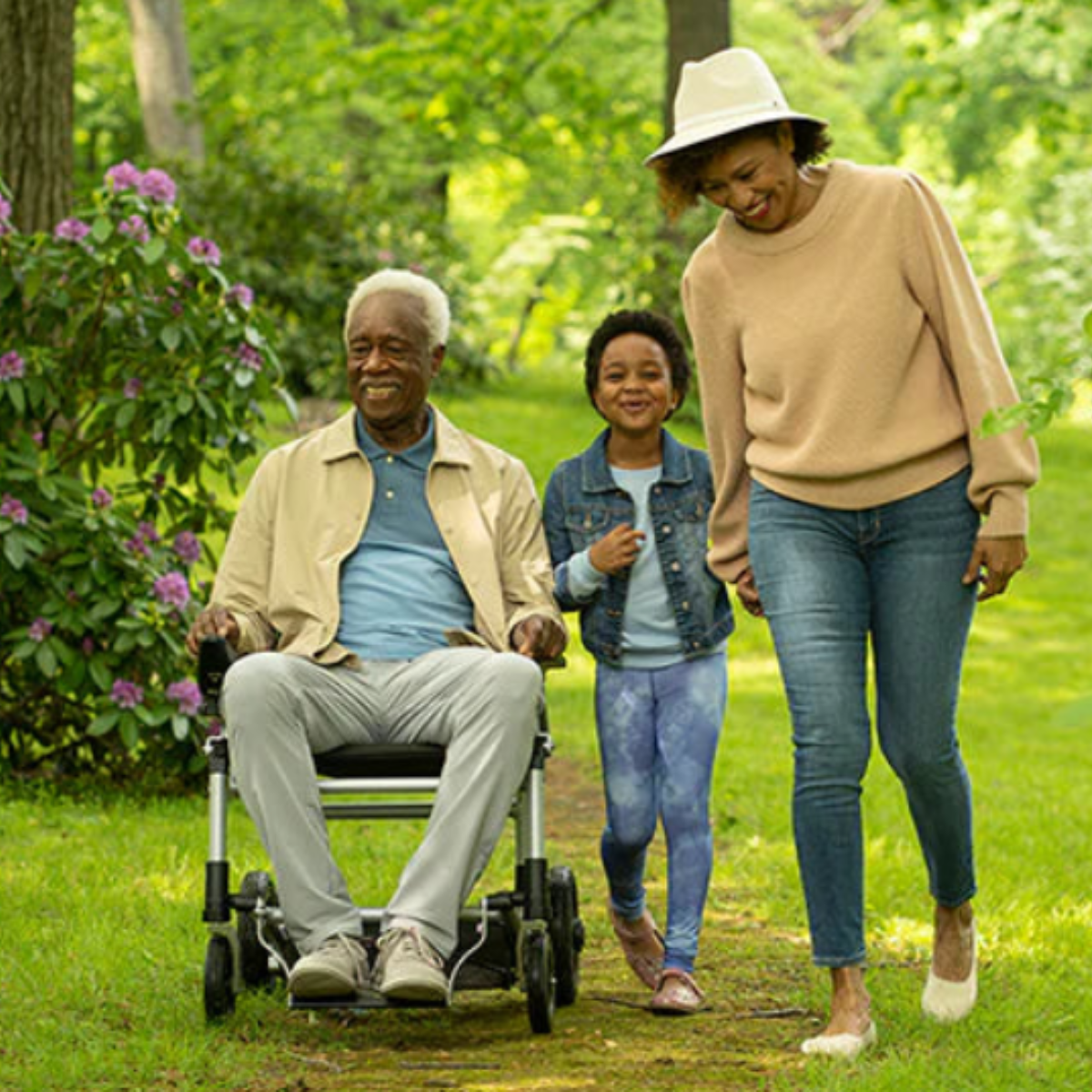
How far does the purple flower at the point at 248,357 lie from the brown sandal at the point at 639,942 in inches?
95.8

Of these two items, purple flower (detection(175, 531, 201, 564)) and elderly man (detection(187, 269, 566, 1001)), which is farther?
purple flower (detection(175, 531, 201, 564))

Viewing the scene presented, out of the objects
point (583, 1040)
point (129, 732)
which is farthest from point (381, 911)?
point (129, 732)

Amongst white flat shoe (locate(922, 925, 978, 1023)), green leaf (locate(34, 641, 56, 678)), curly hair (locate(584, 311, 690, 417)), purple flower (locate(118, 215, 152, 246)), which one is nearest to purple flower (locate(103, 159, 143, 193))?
purple flower (locate(118, 215, 152, 246))

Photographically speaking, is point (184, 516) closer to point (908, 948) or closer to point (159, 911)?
point (159, 911)

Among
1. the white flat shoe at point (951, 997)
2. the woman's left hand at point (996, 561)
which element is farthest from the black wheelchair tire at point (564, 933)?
the woman's left hand at point (996, 561)

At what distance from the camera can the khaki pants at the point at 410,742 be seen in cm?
433

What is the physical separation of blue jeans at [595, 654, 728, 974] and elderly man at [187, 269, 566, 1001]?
0.24m

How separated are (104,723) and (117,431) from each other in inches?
34.4

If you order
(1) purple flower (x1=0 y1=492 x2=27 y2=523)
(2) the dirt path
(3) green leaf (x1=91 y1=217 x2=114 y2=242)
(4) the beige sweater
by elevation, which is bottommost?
(2) the dirt path

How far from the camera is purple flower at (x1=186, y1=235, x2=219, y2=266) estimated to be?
263 inches

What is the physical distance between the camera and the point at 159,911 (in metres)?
5.40

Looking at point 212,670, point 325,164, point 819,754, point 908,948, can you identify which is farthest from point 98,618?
point 325,164

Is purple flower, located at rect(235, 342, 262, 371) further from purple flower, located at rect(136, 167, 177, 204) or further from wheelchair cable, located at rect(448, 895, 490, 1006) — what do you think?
wheelchair cable, located at rect(448, 895, 490, 1006)

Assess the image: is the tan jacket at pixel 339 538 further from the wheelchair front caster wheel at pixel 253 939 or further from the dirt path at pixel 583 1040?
the dirt path at pixel 583 1040
